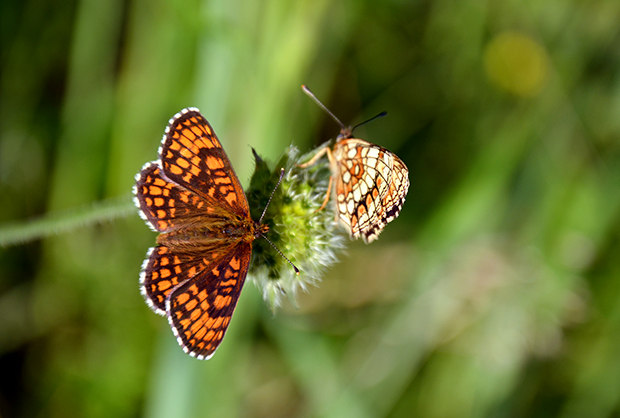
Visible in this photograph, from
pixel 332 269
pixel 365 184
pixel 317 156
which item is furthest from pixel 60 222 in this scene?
pixel 332 269

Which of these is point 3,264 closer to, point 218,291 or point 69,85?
point 69,85

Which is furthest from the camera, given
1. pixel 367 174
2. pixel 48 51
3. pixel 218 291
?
pixel 48 51

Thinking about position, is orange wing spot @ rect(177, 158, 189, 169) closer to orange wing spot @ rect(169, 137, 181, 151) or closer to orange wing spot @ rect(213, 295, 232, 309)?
orange wing spot @ rect(169, 137, 181, 151)

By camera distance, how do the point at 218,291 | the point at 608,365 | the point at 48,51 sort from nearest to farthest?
the point at 218,291 → the point at 608,365 → the point at 48,51

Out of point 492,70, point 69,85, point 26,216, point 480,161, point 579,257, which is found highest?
point 492,70

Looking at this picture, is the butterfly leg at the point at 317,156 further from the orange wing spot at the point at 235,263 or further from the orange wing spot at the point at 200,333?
the orange wing spot at the point at 200,333

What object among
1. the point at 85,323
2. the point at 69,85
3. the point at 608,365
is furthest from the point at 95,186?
the point at 608,365

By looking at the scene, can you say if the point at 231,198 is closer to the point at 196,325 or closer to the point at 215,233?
the point at 215,233
